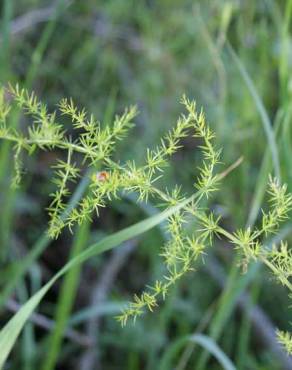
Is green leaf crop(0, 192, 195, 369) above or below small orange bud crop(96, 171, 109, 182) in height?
below

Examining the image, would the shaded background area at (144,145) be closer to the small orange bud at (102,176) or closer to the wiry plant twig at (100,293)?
the wiry plant twig at (100,293)

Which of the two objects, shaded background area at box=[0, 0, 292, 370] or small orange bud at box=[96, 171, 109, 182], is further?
shaded background area at box=[0, 0, 292, 370]

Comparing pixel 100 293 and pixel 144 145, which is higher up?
pixel 144 145

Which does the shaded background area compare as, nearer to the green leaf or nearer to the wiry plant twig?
the wiry plant twig

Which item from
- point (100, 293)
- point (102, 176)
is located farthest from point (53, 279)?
point (100, 293)

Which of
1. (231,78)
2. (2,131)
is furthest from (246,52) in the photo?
(2,131)

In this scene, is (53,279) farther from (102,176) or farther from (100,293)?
(100,293)

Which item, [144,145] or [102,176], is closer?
[102,176]

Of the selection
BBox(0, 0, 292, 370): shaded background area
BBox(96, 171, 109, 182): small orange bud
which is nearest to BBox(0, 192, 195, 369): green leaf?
BBox(96, 171, 109, 182): small orange bud

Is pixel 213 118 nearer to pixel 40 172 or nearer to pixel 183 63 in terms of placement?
pixel 183 63
